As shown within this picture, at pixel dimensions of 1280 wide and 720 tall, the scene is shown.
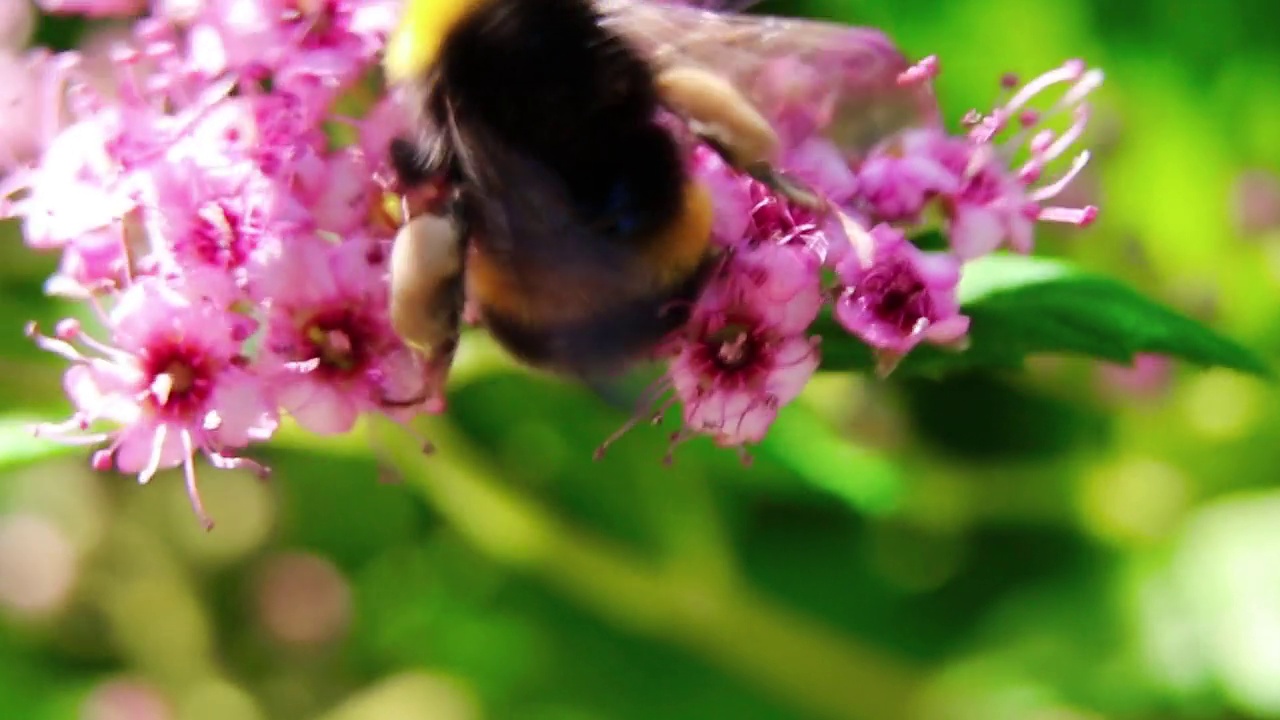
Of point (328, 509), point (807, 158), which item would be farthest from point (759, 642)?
point (807, 158)

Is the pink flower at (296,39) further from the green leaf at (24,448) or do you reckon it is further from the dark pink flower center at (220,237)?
the green leaf at (24,448)

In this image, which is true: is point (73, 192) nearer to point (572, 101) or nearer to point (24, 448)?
point (24, 448)

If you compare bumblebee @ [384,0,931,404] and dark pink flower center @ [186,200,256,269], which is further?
dark pink flower center @ [186,200,256,269]

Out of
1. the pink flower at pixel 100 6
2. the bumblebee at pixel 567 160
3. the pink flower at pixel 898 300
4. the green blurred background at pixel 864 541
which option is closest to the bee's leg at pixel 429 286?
the bumblebee at pixel 567 160

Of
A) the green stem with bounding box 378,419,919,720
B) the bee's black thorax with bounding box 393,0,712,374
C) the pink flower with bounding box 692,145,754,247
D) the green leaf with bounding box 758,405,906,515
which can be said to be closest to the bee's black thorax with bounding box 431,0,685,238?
the bee's black thorax with bounding box 393,0,712,374

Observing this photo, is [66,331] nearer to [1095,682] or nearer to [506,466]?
[506,466]

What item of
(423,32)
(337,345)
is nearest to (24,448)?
(337,345)

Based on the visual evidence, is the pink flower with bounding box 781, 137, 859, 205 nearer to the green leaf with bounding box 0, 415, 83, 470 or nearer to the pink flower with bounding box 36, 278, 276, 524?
the pink flower with bounding box 36, 278, 276, 524
